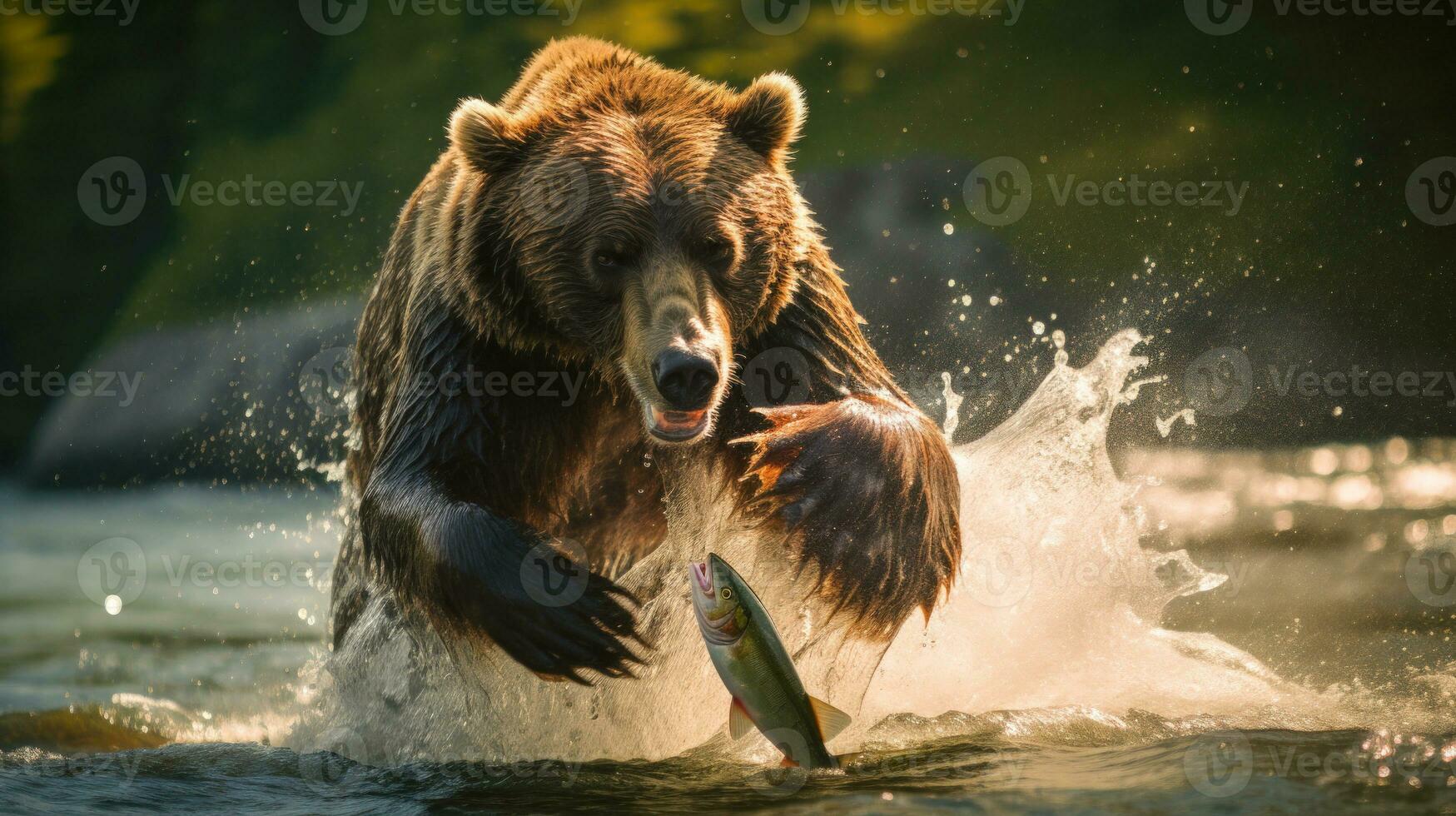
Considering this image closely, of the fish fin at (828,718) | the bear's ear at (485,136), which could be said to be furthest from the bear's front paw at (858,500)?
the bear's ear at (485,136)

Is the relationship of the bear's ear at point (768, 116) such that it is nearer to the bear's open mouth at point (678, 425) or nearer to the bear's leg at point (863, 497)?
the bear's leg at point (863, 497)

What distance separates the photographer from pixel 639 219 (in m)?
3.76

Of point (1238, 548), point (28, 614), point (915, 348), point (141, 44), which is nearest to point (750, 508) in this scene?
point (1238, 548)

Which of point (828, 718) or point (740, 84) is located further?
point (740, 84)

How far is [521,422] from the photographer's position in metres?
4.14

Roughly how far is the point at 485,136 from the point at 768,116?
862mm

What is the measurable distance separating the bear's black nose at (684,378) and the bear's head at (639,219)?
0.01 metres

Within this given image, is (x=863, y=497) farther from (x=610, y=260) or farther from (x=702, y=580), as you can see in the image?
(x=702, y=580)

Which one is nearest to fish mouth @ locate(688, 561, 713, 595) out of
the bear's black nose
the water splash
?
the bear's black nose

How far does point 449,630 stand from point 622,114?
5.23 feet

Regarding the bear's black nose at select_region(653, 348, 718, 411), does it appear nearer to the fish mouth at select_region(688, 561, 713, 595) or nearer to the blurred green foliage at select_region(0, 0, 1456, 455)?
the fish mouth at select_region(688, 561, 713, 595)

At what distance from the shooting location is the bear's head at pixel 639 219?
3.66 meters

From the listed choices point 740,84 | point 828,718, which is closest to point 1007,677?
point 828,718

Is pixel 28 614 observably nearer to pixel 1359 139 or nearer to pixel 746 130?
pixel 746 130
